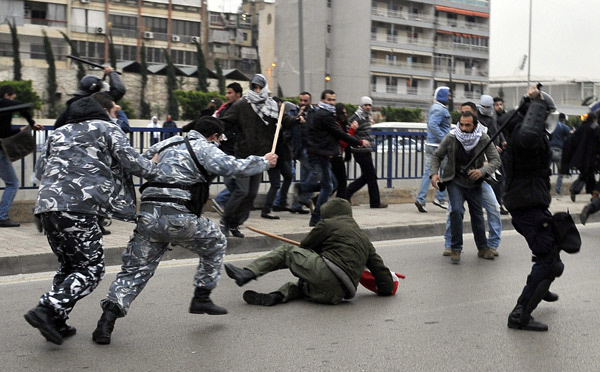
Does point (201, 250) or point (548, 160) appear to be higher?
point (548, 160)

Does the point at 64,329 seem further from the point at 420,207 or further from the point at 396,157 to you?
the point at 396,157

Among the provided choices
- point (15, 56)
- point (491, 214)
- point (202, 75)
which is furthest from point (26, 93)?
point (491, 214)

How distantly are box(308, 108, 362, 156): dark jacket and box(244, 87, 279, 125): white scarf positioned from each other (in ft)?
3.08

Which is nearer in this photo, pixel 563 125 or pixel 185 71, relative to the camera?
pixel 563 125

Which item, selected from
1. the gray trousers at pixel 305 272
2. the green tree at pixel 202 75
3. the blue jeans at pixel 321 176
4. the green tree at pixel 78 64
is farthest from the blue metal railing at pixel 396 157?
the green tree at pixel 202 75

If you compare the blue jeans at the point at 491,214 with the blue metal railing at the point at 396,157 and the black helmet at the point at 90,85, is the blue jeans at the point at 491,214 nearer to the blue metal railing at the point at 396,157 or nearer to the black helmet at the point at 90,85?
the black helmet at the point at 90,85

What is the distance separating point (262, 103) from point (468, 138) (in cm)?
291

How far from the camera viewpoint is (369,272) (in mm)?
7758

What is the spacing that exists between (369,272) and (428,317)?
1052mm

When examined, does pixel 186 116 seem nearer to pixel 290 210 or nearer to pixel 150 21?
pixel 150 21

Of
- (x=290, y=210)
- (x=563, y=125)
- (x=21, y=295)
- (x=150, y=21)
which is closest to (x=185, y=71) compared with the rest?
(x=150, y=21)

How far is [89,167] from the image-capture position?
5719 millimetres

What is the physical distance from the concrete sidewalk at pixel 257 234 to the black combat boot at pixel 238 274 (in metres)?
2.84

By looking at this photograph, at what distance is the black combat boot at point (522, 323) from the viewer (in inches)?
250
